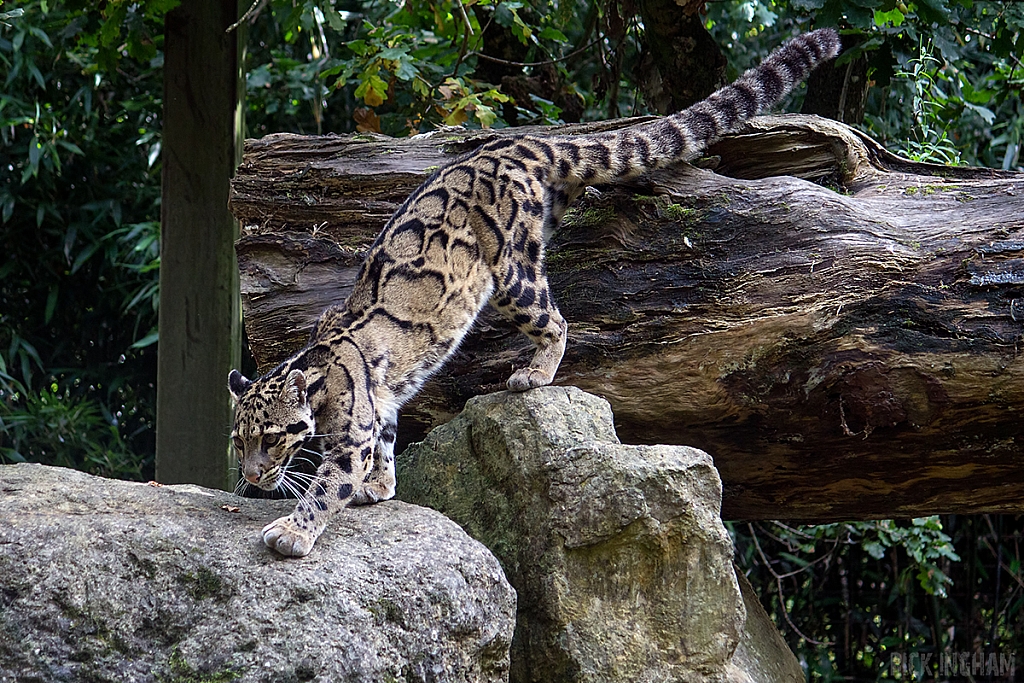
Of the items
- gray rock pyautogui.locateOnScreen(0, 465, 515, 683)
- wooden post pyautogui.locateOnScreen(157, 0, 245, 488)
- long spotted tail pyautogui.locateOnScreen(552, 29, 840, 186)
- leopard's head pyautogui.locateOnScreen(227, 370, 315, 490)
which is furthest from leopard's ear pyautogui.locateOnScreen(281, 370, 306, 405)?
long spotted tail pyautogui.locateOnScreen(552, 29, 840, 186)

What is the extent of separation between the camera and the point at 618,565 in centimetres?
366

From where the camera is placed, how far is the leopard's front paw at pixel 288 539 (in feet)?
10.5

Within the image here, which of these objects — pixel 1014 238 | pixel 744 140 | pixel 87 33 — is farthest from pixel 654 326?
pixel 87 33

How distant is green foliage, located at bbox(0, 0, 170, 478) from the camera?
6.93 m

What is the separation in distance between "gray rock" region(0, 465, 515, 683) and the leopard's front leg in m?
0.05

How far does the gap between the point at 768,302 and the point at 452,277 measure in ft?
4.82

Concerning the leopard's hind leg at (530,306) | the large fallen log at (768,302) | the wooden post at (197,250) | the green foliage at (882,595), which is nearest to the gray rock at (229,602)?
the leopard's hind leg at (530,306)

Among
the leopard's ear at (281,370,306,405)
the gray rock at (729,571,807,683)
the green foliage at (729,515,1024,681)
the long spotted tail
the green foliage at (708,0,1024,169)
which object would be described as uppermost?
the green foliage at (708,0,1024,169)

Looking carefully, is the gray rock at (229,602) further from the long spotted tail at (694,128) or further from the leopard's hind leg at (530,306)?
the long spotted tail at (694,128)

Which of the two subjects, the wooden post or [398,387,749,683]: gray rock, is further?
the wooden post

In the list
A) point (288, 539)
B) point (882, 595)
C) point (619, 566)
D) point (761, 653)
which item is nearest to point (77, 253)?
point (288, 539)

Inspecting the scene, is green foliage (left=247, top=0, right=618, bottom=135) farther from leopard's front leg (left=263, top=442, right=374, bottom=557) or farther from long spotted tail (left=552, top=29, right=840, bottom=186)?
leopard's front leg (left=263, top=442, right=374, bottom=557)

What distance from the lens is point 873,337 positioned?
13.8 ft

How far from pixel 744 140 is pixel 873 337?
4.69ft
